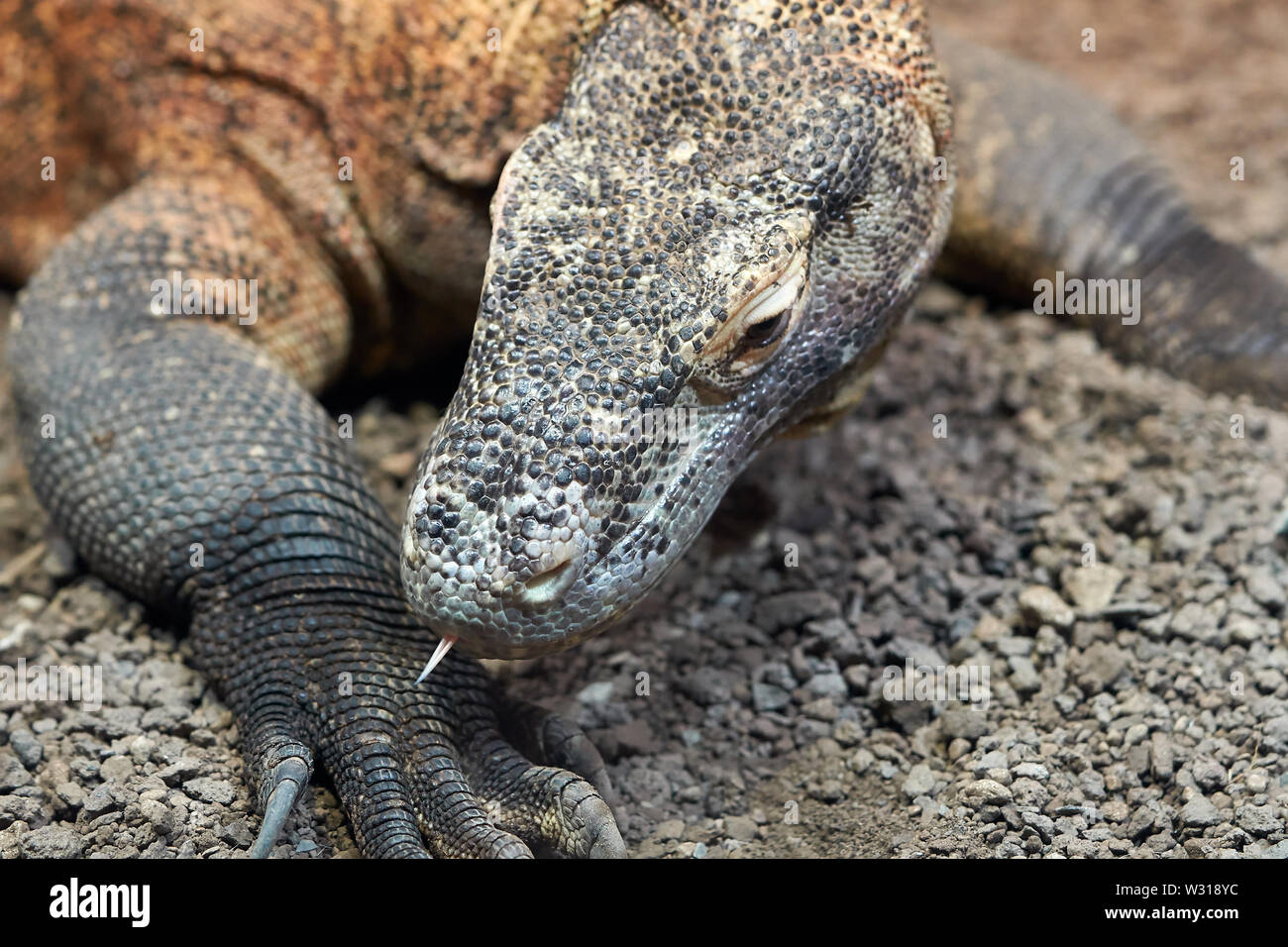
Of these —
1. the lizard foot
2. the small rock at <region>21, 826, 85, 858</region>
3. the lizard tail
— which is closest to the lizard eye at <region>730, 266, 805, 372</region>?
the lizard foot

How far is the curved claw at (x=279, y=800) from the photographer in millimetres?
2855

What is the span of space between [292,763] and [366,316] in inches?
77.5

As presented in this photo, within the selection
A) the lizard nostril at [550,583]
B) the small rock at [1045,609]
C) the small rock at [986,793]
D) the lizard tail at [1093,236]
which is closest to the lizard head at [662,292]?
the lizard nostril at [550,583]

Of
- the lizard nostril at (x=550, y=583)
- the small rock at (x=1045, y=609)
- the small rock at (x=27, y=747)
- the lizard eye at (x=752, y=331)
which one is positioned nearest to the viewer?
the lizard nostril at (x=550, y=583)

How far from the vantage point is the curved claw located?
286 cm

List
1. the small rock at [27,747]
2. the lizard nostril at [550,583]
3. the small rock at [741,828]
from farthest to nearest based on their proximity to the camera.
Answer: the small rock at [27,747]
the small rock at [741,828]
the lizard nostril at [550,583]

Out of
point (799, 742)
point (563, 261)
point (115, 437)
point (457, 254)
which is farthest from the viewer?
point (457, 254)

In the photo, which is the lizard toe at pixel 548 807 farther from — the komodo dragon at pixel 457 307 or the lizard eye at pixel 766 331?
the lizard eye at pixel 766 331

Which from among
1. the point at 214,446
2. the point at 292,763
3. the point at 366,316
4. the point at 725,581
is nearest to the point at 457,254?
Answer: the point at 366,316

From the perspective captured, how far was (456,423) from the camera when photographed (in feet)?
9.20

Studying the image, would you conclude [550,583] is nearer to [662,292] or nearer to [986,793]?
[662,292]

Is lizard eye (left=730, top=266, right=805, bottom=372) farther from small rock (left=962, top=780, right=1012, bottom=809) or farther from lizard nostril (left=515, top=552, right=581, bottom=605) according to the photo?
small rock (left=962, top=780, right=1012, bottom=809)

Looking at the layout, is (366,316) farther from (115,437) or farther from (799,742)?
(799,742)

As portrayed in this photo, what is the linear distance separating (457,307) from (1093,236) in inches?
97.8
